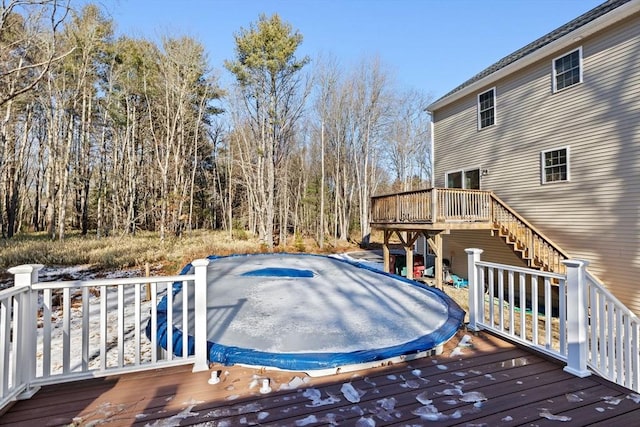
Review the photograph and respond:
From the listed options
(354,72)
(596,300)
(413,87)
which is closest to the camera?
(596,300)

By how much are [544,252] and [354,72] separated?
587 inches

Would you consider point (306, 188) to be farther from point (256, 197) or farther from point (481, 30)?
point (481, 30)

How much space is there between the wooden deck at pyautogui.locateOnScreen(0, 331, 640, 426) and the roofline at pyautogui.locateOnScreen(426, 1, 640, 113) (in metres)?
7.30

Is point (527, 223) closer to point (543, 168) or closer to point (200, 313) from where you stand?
point (543, 168)

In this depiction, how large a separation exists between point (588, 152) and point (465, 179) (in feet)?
11.7

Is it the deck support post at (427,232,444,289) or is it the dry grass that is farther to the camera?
the dry grass

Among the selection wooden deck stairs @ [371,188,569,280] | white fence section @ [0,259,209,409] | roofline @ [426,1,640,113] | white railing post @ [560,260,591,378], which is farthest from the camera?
wooden deck stairs @ [371,188,569,280]

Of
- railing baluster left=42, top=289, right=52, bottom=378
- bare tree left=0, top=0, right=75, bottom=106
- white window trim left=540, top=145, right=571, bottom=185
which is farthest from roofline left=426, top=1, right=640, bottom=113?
bare tree left=0, top=0, right=75, bottom=106

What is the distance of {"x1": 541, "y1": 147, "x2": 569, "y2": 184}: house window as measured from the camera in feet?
24.0

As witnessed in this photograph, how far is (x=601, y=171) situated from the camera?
6.62m

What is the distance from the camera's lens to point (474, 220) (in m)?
8.27

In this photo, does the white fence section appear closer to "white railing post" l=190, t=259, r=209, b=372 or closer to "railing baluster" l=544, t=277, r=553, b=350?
"white railing post" l=190, t=259, r=209, b=372

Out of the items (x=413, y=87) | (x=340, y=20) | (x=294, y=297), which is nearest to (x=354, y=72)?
(x=413, y=87)

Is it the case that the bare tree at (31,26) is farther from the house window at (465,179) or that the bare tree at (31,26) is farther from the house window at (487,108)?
the house window at (465,179)
